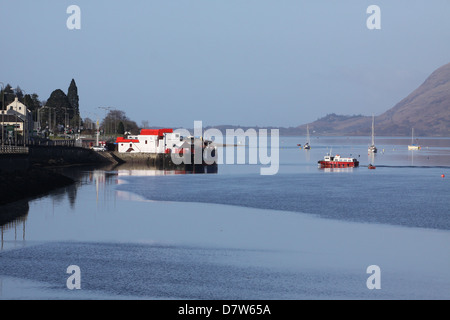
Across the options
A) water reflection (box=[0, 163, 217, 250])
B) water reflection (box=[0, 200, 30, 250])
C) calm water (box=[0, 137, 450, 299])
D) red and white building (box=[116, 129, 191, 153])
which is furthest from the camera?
red and white building (box=[116, 129, 191, 153])

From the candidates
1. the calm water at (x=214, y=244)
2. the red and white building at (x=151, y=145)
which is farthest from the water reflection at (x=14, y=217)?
the red and white building at (x=151, y=145)

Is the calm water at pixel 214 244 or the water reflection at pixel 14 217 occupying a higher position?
the water reflection at pixel 14 217

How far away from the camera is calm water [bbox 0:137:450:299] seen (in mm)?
27109

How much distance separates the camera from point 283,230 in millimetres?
44188

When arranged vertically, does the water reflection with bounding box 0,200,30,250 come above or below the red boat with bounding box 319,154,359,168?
below

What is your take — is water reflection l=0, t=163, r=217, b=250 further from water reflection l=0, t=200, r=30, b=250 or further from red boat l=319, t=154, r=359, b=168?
red boat l=319, t=154, r=359, b=168

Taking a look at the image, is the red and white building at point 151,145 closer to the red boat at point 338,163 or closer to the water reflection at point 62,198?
the red boat at point 338,163

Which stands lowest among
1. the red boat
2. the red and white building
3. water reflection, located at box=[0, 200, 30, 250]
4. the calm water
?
the calm water

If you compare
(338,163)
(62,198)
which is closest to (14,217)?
(62,198)

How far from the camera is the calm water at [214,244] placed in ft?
88.9

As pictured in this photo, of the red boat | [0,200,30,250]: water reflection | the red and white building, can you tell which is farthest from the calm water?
the red and white building

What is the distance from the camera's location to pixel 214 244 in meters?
38.0
